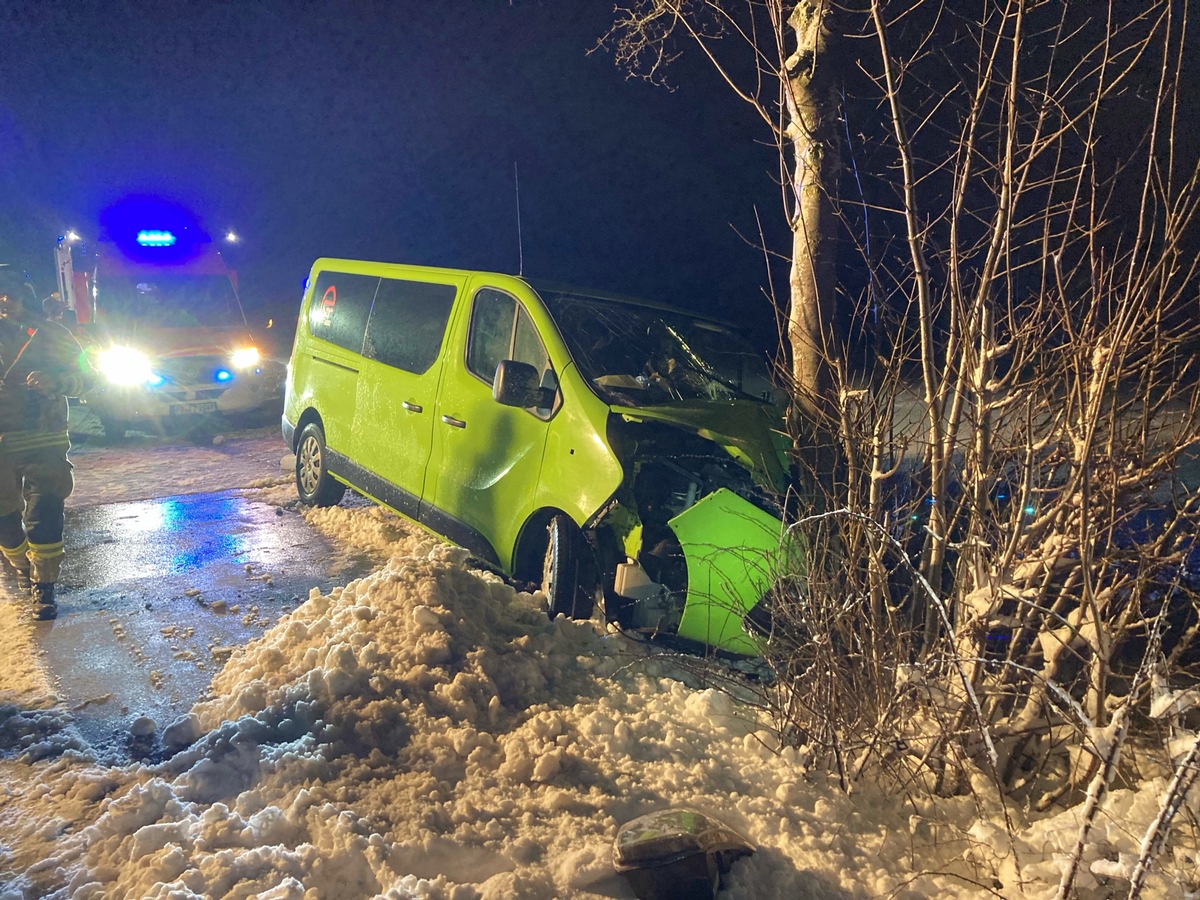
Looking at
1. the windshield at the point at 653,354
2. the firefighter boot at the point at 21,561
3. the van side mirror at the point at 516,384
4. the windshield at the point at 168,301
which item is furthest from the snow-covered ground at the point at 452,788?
the windshield at the point at 168,301

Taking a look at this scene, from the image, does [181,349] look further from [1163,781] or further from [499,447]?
[1163,781]

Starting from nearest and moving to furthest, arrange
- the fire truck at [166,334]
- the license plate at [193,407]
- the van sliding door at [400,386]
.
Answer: the van sliding door at [400,386] → the fire truck at [166,334] → the license plate at [193,407]

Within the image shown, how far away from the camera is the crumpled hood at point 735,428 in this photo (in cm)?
445

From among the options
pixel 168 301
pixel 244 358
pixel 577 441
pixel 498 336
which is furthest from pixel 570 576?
pixel 168 301

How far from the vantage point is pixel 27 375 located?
17.4ft

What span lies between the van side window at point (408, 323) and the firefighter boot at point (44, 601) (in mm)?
2575

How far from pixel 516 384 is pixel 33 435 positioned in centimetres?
309

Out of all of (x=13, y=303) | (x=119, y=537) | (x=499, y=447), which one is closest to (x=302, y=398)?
(x=119, y=537)

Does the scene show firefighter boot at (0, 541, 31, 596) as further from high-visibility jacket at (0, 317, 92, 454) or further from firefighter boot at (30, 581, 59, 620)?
high-visibility jacket at (0, 317, 92, 454)

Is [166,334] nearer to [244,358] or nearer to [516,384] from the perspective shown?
[244,358]

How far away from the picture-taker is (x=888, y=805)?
10.1ft

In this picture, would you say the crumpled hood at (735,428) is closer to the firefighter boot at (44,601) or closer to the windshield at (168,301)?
the firefighter boot at (44,601)

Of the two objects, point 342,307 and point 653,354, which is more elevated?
point 342,307

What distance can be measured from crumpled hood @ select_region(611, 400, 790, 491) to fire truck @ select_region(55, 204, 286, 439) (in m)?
8.16
